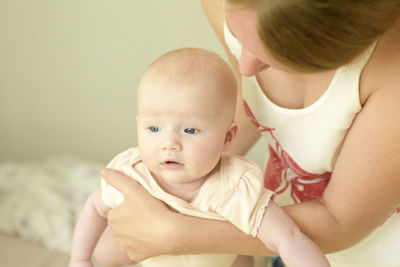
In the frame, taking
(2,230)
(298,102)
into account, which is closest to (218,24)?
(298,102)

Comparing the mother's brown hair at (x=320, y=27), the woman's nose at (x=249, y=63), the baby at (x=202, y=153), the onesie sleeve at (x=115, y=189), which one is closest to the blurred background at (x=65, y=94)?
the onesie sleeve at (x=115, y=189)

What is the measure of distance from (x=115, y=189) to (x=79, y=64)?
108 centimetres

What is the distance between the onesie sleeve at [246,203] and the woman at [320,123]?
0.03 meters

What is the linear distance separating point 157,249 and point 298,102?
42 cm

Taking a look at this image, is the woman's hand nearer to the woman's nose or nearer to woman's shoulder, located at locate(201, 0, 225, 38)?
the woman's nose

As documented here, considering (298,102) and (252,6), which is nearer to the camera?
(252,6)

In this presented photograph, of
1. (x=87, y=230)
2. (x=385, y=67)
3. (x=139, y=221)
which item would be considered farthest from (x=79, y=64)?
(x=385, y=67)

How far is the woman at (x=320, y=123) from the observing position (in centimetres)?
71

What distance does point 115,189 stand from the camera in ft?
3.41

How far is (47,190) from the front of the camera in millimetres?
1783

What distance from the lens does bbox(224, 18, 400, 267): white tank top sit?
92cm

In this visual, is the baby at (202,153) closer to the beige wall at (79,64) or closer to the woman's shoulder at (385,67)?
the woman's shoulder at (385,67)

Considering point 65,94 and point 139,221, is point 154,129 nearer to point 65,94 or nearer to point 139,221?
point 139,221

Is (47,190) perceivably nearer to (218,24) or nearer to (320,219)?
(218,24)
